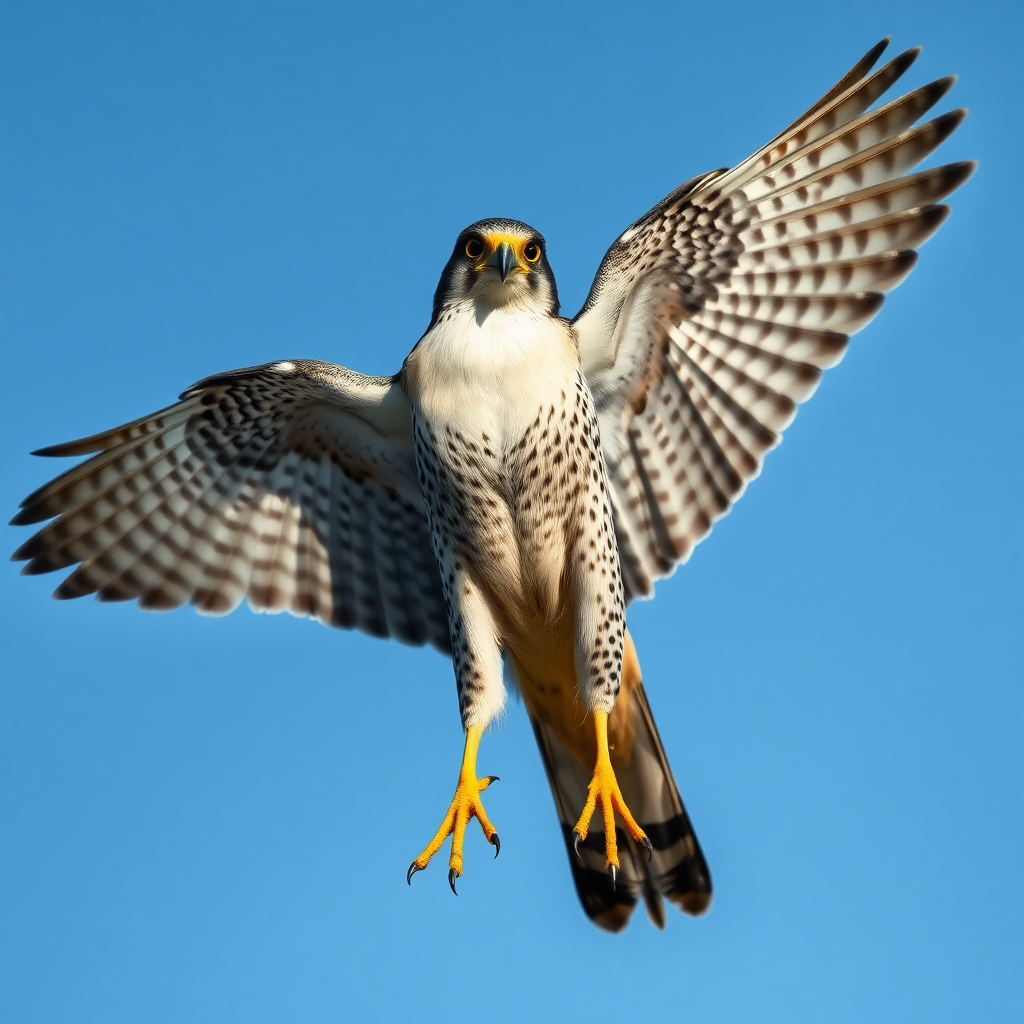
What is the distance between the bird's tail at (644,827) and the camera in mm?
6512

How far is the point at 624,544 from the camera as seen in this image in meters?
6.71

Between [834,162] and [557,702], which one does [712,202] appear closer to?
[834,162]

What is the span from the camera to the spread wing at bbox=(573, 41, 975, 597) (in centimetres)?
650

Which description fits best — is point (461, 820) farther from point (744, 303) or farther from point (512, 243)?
point (744, 303)

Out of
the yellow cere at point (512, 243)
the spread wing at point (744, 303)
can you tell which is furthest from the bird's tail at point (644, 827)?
the yellow cere at point (512, 243)

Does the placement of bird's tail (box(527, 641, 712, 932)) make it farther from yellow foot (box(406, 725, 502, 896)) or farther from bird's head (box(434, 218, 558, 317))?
bird's head (box(434, 218, 558, 317))

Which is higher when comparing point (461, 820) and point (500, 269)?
point (500, 269)

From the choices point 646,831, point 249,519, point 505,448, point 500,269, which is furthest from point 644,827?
point 500,269

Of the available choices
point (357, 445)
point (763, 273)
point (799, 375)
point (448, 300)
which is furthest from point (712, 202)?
point (357, 445)

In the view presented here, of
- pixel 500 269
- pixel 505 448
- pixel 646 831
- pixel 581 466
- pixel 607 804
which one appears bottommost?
pixel 646 831

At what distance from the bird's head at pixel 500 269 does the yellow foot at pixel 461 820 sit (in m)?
1.93

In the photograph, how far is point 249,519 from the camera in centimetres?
691

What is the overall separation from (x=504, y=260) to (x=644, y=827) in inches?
111

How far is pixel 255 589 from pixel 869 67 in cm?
391
